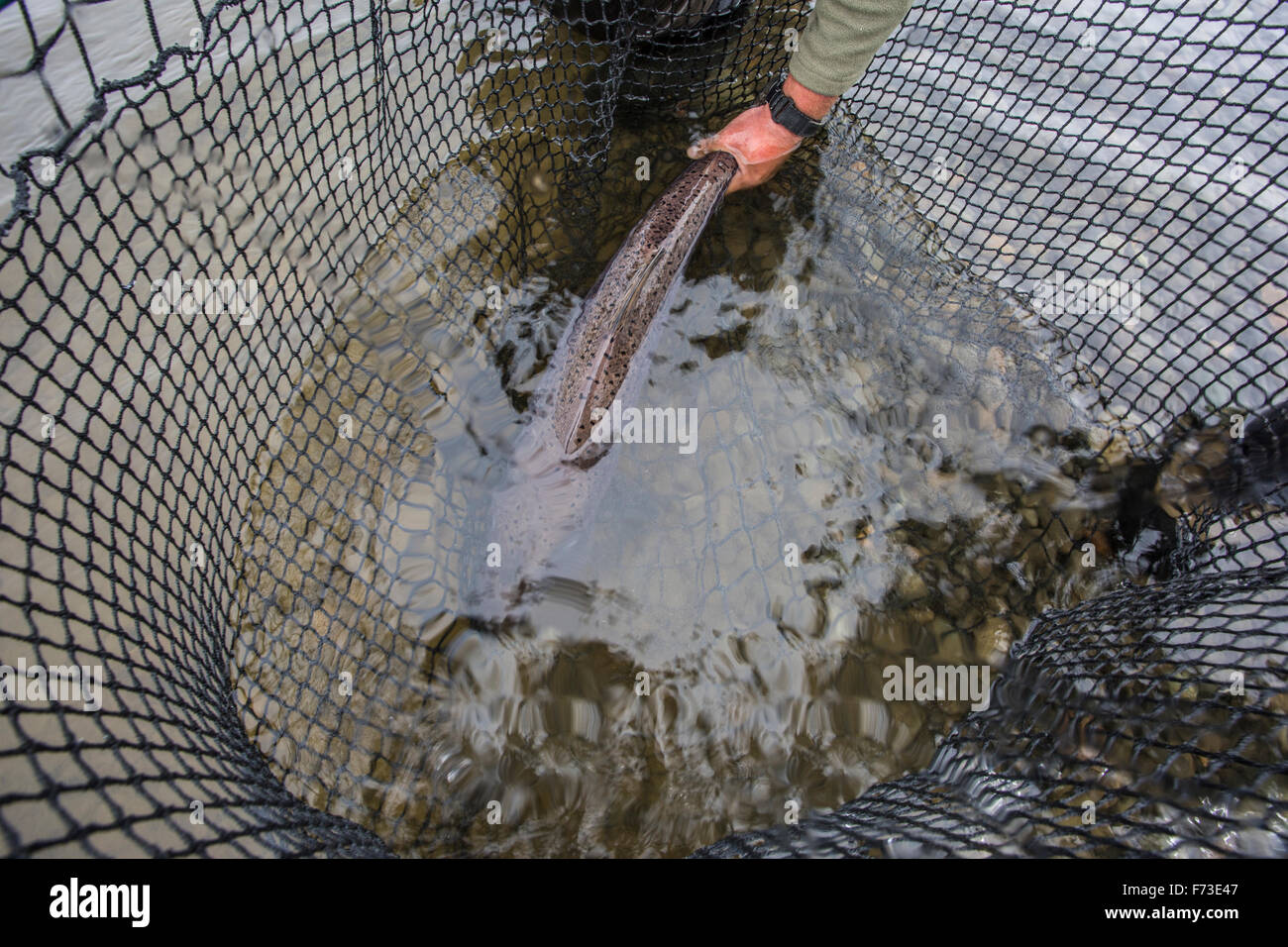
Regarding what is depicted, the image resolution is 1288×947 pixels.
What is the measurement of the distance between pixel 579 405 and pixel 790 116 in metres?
2.25

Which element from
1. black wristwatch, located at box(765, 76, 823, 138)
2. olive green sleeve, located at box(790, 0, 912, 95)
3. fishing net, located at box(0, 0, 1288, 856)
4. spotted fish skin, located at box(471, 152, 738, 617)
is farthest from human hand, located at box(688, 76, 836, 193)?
spotted fish skin, located at box(471, 152, 738, 617)

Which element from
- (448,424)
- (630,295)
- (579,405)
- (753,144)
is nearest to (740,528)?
(579,405)

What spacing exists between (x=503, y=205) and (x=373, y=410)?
5.43ft

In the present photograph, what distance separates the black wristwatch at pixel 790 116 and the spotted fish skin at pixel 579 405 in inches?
36.2

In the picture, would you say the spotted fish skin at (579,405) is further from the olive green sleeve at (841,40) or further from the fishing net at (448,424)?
the olive green sleeve at (841,40)

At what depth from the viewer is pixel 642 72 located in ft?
16.1

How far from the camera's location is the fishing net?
2582 mm

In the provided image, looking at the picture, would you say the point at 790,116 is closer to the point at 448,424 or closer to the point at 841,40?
the point at 841,40

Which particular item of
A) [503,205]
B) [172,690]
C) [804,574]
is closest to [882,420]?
[804,574]

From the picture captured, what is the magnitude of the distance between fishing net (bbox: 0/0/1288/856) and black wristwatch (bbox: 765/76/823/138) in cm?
60

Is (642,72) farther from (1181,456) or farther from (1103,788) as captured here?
(1103,788)

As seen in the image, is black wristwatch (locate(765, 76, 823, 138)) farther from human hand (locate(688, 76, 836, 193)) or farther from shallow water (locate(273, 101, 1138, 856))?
shallow water (locate(273, 101, 1138, 856))

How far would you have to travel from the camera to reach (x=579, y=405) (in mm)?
3840

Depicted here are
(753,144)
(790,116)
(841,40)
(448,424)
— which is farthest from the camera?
(753,144)
